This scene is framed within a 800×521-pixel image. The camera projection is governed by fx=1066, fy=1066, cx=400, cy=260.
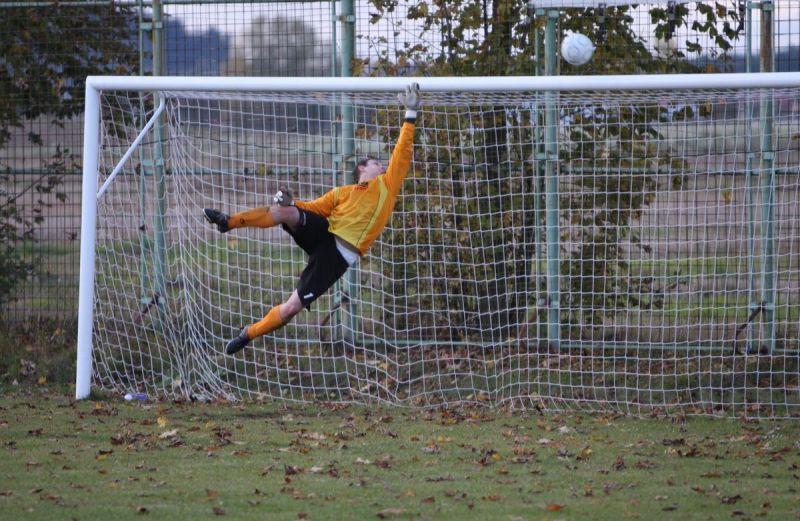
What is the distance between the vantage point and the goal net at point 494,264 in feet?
32.9

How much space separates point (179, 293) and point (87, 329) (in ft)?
3.89

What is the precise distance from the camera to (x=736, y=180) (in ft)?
34.3

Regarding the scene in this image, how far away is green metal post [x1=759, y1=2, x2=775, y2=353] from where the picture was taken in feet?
33.2

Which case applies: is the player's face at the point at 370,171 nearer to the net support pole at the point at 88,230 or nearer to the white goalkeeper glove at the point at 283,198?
the white goalkeeper glove at the point at 283,198

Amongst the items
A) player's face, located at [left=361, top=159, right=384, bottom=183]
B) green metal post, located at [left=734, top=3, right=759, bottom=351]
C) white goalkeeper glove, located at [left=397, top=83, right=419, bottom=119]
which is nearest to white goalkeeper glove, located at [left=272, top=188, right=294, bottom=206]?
player's face, located at [left=361, top=159, right=384, bottom=183]

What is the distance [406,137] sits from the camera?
8.72m

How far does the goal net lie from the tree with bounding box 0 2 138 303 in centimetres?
100

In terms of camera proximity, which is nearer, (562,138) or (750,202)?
(750,202)

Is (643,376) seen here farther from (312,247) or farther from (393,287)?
(312,247)

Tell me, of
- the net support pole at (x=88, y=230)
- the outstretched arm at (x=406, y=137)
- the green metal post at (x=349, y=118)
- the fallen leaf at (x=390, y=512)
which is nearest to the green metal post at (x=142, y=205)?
the net support pole at (x=88, y=230)

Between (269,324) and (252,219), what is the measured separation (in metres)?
1.05

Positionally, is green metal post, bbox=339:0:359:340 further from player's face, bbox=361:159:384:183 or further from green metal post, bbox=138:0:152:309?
green metal post, bbox=138:0:152:309

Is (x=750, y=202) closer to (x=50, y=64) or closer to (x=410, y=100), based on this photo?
(x=410, y=100)

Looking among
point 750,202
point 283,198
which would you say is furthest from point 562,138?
point 283,198
